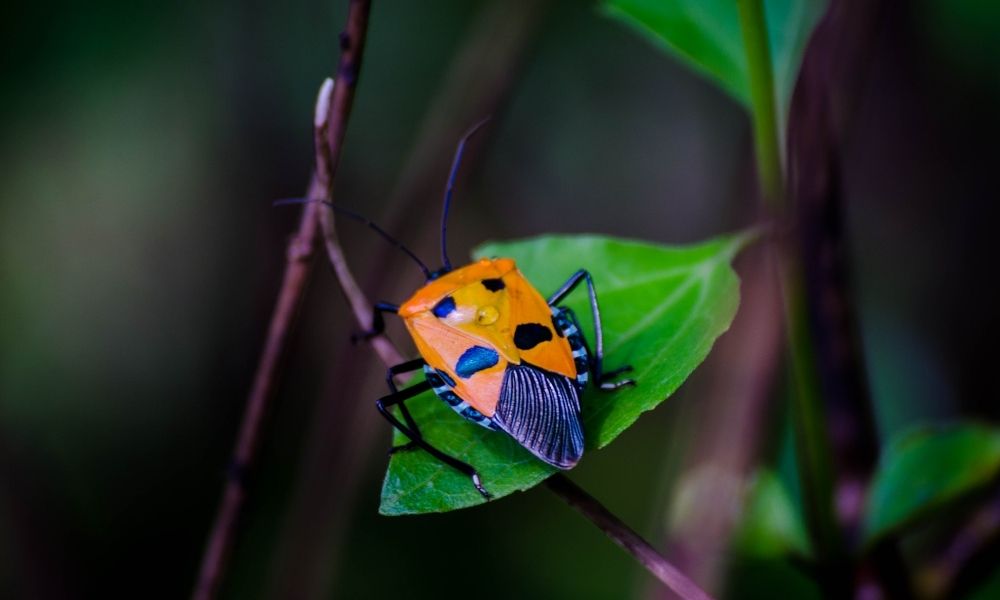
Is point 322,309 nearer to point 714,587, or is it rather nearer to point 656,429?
point 656,429

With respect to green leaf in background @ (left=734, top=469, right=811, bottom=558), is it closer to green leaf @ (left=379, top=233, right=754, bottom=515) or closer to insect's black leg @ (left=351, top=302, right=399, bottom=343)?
green leaf @ (left=379, top=233, right=754, bottom=515)

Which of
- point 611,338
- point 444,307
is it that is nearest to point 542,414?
point 611,338

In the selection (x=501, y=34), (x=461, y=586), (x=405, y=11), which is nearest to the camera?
(x=501, y=34)

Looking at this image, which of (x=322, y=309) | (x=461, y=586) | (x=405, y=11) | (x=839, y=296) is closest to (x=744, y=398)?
(x=839, y=296)

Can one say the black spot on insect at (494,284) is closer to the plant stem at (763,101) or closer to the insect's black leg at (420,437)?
the insect's black leg at (420,437)

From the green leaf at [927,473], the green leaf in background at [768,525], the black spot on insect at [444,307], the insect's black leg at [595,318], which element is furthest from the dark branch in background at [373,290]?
the green leaf at [927,473]

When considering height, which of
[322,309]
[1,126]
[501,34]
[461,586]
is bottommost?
[461,586]

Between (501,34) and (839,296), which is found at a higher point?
(501,34)
